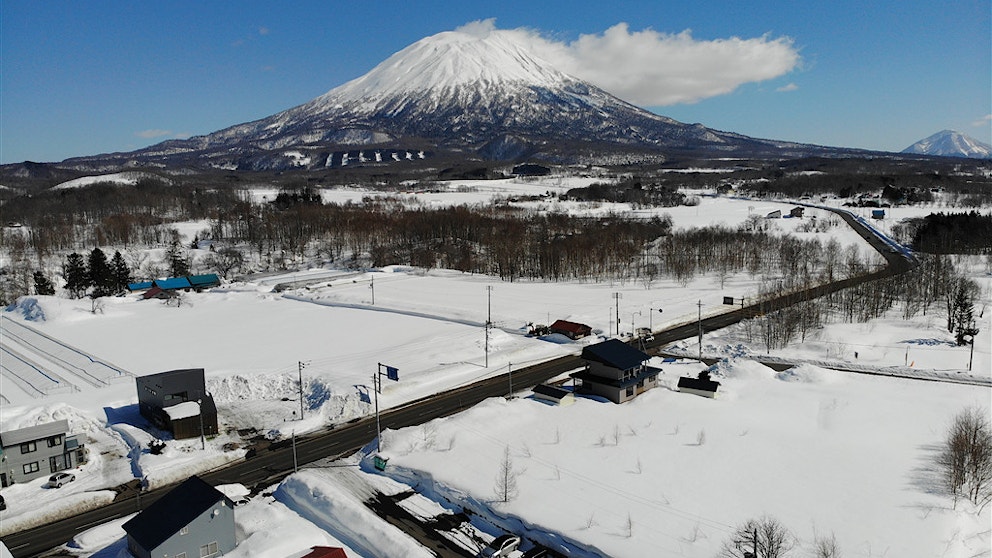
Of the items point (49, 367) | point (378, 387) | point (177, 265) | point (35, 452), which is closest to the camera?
point (35, 452)

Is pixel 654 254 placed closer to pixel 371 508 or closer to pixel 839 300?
pixel 839 300

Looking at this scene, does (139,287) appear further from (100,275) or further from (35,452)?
(35,452)

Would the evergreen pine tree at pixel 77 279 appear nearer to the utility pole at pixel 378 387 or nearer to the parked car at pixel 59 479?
the utility pole at pixel 378 387

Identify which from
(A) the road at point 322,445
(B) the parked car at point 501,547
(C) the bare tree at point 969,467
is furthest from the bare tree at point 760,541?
(A) the road at point 322,445

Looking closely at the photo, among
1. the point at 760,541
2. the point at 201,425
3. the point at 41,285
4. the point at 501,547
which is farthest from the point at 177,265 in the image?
the point at 760,541

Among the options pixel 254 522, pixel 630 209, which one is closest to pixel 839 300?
pixel 254 522
